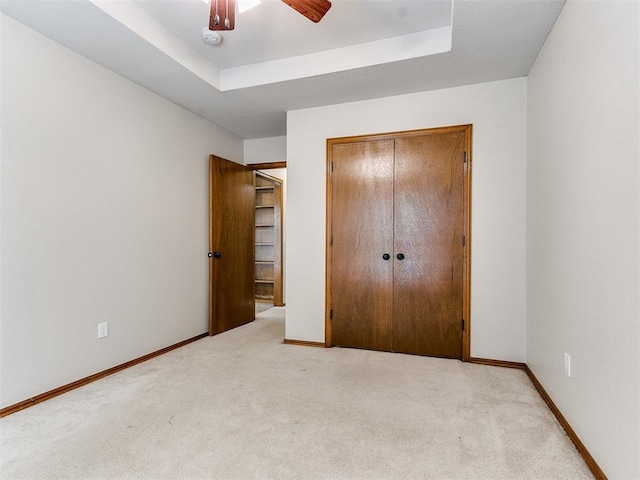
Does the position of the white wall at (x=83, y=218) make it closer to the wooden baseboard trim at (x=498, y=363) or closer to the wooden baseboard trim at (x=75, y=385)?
the wooden baseboard trim at (x=75, y=385)

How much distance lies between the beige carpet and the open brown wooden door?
3.62 ft

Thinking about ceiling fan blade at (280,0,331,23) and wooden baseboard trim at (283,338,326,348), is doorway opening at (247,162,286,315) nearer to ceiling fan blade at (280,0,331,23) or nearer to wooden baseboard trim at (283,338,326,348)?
wooden baseboard trim at (283,338,326,348)

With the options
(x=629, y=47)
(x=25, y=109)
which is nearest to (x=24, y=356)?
(x=25, y=109)

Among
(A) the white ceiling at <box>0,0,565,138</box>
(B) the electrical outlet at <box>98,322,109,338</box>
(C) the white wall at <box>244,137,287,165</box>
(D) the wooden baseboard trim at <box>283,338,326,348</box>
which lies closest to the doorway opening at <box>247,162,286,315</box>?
(C) the white wall at <box>244,137,287,165</box>

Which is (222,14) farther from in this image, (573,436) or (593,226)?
(573,436)

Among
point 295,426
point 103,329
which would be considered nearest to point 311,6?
point 295,426

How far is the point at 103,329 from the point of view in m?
2.70

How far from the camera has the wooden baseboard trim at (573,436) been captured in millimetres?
1521

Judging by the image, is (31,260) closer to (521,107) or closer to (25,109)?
(25,109)

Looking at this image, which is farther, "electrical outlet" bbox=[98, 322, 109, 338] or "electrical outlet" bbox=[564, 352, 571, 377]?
"electrical outlet" bbox=[98, 322, 109, 338]

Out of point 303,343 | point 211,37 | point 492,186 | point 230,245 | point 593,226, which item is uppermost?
point 211,37

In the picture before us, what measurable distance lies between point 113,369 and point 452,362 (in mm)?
2701

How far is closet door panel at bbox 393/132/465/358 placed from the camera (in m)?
3.06

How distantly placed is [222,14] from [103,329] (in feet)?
7.63
